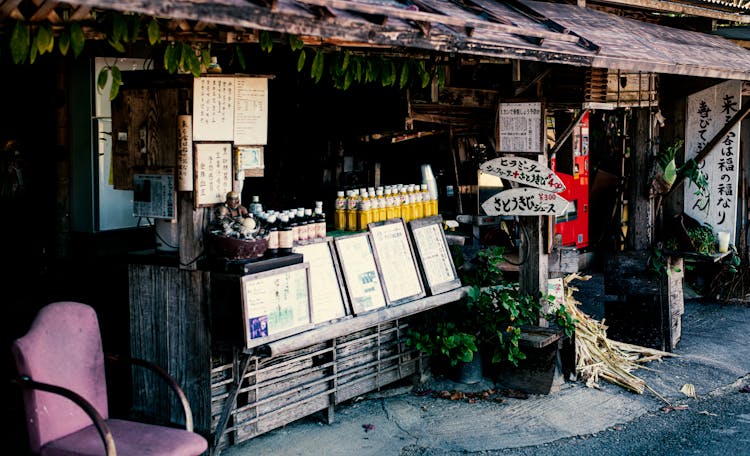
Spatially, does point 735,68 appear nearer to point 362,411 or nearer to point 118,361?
point 362,411

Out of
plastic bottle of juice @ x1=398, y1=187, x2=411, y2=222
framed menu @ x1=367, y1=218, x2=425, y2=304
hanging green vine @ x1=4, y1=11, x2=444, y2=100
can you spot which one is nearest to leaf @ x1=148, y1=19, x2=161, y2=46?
hanging green vine @ x1=4, y1=11, x2=444, y2=100

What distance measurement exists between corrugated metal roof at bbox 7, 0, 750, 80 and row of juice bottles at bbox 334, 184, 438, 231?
1.33m

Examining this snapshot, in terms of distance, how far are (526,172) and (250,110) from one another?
114 inches

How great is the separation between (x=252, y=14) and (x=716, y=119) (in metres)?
7.19

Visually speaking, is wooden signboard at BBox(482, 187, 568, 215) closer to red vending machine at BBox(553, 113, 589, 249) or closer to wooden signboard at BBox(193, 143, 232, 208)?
wooden signboard at BBox(193, 143, 232, 208)

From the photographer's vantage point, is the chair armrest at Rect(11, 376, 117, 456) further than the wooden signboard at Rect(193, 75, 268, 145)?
No

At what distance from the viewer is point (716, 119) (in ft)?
32.3

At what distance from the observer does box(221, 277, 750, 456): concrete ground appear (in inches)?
276

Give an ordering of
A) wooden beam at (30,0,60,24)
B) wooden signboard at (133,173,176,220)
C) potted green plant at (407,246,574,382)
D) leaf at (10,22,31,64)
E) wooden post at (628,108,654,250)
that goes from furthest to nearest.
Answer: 1. wooden post at (628,108,654,250)
2. potted green plant at (407,246,574,382)
3. wooden signboard at (133,173,176,220)
4. leaf at (10,22,31,64)
5. wooden beam at (30,0,60,24)

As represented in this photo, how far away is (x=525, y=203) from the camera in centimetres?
814

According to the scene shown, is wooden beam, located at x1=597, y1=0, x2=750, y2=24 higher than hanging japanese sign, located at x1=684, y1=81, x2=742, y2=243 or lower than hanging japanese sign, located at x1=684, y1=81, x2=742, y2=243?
higher

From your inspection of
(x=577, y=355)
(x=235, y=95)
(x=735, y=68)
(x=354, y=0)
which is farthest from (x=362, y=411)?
(x=735, y=68)

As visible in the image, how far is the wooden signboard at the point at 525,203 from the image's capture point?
805cm

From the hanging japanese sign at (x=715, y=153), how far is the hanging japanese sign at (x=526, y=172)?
Result: 9.24 feet
